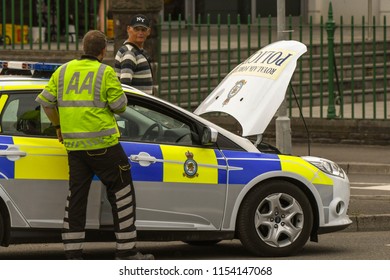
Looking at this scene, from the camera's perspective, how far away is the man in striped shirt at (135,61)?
1225cm

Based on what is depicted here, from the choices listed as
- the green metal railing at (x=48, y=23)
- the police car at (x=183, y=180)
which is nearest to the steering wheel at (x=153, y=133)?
the police car at (x=183, y=180)

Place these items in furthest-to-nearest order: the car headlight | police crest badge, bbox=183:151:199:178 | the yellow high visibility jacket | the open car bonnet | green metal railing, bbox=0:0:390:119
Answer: green metal railing, bbox=0:0:390:119
the open car bonnet
the car headlight
police crest badge, bbox=183:151:199:178
the yellow high visibility jacket

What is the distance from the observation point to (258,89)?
36.1 feet

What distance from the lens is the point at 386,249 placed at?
10.9 metres

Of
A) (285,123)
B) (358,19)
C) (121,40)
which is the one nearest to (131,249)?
(285,123)

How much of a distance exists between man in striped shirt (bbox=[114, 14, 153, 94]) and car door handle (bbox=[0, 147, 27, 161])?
2689mm

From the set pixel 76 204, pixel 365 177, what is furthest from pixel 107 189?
pixel 365 177

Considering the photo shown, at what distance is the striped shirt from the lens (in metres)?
12.3

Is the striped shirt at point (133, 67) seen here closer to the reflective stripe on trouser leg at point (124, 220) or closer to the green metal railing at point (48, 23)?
the reflective stripe on trouser leg at point (124, 220)

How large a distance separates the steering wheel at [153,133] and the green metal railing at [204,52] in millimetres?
9068

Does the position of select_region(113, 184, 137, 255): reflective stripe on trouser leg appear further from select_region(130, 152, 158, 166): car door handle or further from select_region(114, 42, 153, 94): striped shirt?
select_region(114, 42, 153, 94): striped shirt

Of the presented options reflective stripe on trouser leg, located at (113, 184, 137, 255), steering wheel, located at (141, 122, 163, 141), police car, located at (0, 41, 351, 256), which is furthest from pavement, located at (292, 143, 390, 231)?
reflective stripe on trouser leg, located at (113, 184, 137, 255)

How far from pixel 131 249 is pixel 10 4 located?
1130cm

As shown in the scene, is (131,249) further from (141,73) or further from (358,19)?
(358,19)
